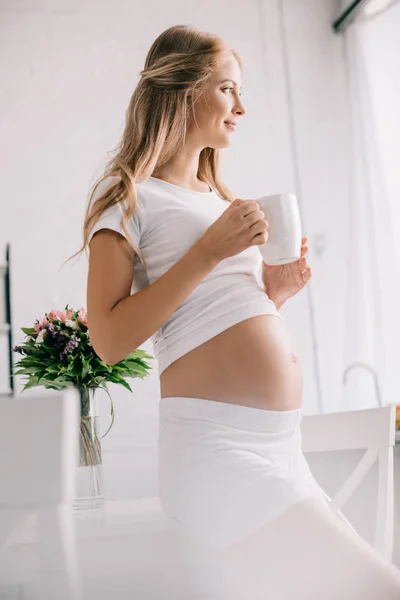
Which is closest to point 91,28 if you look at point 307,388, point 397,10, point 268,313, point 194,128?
point 397,10

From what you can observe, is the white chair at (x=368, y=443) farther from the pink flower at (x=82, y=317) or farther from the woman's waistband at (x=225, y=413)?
the pink flower at (x=82, y=317)

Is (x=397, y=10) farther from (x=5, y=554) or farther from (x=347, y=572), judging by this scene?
(x=5, y=554)

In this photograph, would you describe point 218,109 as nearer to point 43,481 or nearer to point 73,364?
point 73,364

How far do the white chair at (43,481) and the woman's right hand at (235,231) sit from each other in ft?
1.30

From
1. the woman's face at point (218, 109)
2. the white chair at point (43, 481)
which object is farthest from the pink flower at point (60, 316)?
the white chair at point (43, 481)

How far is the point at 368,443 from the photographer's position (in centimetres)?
142

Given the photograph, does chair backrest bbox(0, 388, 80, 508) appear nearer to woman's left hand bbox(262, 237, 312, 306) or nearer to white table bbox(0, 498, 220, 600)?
white table bbox(0, 498, 220, 600)

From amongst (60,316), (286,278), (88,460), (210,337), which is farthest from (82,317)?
(210,337)

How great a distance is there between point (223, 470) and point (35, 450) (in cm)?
37

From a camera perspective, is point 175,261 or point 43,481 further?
point 175,261

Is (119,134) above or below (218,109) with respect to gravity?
above

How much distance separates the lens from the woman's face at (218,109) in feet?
4.07

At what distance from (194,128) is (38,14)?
239 centimetres

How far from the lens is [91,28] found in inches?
134
